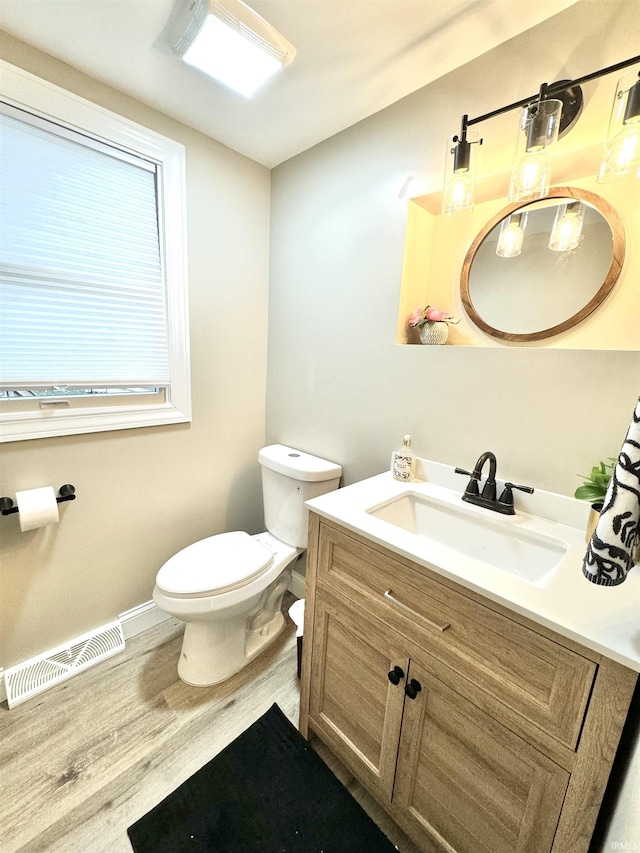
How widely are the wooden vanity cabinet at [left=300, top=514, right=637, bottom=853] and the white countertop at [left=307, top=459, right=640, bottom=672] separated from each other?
1.4 inches

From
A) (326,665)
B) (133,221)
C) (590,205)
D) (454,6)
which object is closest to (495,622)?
(326,665)

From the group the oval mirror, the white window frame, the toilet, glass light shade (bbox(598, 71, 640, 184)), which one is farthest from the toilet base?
glass light shade (bbox(598, 71, 640, 184))

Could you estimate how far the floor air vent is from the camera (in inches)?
51.6

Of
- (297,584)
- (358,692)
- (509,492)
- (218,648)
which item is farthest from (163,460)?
(509,492)

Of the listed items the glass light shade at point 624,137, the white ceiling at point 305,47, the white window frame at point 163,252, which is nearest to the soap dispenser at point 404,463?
the glass light shade at point 624,137

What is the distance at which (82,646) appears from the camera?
4.84 feet

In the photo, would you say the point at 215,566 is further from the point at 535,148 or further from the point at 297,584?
the point at 535,148

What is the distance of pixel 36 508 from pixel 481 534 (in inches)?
60.0

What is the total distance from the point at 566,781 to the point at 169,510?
1.61 m

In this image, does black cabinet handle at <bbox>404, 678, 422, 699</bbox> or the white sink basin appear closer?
black cabinet handle at <bbox>404, 678, 422, 699</bbox>

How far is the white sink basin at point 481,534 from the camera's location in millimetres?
960

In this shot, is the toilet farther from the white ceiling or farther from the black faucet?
the white ceiling

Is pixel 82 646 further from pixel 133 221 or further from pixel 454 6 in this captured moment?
pixel 454 6

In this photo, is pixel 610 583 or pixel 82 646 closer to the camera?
pixel 610 583
